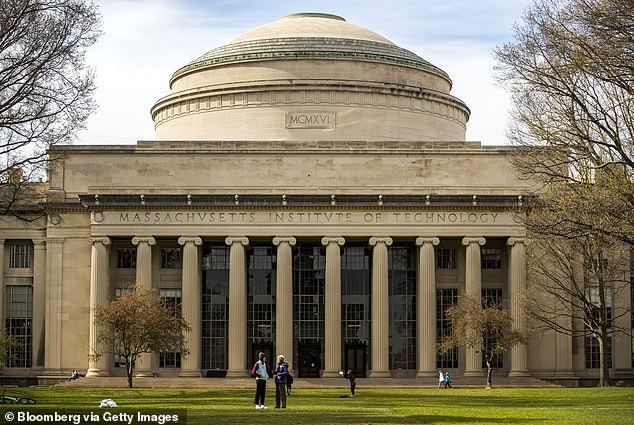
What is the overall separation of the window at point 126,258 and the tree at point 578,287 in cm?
2727

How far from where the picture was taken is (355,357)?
87375 millimetres

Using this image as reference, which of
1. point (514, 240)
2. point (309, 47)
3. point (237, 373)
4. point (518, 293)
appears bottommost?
point (237, 373)

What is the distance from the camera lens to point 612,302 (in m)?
83.2

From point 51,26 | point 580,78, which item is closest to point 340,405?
point 580,78

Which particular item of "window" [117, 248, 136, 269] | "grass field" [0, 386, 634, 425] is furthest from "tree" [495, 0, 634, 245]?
"window" [117, 248, 136, 269]

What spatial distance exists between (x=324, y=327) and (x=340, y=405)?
3882cm

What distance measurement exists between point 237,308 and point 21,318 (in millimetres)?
15780

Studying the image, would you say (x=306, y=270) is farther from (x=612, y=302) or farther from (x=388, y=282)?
(x=612, y=302)

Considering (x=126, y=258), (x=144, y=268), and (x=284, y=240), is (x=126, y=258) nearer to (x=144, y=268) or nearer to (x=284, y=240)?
(x=144, y=268)

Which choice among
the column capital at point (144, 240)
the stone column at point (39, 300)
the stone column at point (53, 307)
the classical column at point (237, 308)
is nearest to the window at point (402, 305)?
the classical column at point (237, 308)

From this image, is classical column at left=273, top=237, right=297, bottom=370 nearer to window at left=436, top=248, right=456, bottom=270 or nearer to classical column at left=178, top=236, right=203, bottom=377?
classical column at left=178, top=236, right=203, bottom=377

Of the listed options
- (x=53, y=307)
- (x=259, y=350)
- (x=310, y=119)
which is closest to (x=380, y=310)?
(x=259, y=350)

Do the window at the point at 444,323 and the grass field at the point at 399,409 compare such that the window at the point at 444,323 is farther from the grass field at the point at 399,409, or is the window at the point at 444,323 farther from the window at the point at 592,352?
the grass field at the point at 399,409

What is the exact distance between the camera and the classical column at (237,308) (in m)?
84.2
